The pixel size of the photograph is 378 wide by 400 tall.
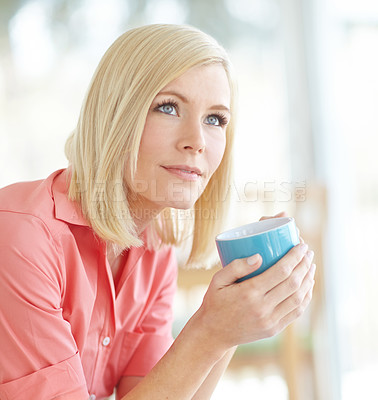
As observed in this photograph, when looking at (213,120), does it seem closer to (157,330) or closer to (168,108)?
(168,108)

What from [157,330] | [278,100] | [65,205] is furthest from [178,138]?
[278,100]

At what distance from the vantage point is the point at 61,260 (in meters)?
0.85

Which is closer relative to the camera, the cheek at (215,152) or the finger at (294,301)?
the finger at (294,301)

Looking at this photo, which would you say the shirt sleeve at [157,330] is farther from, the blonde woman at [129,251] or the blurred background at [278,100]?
the blurred background at [278,100]

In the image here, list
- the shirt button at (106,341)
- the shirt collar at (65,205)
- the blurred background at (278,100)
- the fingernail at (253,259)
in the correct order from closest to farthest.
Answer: the fingernail at (253,259) → the shirt collar at (65,205) → the shirt button at (106,341) → the blurred background at (278,100)

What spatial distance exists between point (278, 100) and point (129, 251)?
6.23 feet

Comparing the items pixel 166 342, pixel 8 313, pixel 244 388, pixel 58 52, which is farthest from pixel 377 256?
pixel 8 313

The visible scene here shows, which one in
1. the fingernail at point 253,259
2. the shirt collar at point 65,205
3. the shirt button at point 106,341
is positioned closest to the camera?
the fingernail at point 253,259

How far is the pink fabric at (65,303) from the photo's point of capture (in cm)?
77

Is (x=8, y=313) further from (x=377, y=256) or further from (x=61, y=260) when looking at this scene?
(x=377, y=256)

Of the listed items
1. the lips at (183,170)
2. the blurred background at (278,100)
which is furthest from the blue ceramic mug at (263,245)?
the blurred background at (278,100)

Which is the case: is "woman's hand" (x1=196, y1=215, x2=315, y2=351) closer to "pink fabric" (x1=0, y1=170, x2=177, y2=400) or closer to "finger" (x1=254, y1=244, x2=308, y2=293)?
"finger" (x1=254, y1=244, x2=308, y2=293)

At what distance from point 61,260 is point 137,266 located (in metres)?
0.23

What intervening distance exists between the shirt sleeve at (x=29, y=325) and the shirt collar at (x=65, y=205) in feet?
0.22
